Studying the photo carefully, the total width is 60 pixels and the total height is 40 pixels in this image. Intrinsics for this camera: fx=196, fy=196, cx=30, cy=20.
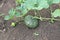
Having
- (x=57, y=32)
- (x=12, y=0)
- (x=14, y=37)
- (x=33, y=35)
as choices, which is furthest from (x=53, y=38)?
(x=12, y=0)

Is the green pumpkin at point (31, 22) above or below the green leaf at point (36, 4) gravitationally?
below

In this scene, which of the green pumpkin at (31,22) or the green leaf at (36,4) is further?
the green pumpkin at (31,22)

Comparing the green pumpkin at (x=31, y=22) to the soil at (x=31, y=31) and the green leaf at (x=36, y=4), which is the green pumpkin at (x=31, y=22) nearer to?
the soil at (x=31, y=31)

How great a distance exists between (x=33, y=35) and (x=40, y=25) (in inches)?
6.2

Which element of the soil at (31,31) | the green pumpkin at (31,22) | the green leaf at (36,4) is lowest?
the soil at (31,31)

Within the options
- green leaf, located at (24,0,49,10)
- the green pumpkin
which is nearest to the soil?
the green pumpkin

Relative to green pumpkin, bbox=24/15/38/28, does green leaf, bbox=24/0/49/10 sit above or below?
above

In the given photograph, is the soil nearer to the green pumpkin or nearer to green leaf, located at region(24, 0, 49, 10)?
the green pumpkin

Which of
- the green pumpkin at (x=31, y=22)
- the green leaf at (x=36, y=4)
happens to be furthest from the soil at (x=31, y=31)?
the green leaf at (x=36, y=4)

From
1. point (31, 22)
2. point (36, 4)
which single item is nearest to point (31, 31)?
point (31, 22)

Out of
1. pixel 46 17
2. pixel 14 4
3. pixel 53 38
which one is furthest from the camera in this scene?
pixel 14 4

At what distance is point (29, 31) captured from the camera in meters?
2.35

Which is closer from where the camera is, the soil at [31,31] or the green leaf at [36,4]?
the green leaf at [36,4]

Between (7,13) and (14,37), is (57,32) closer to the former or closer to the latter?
(14,37)
